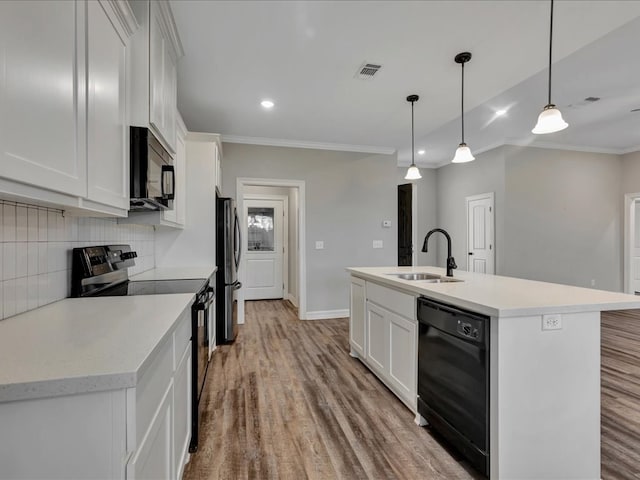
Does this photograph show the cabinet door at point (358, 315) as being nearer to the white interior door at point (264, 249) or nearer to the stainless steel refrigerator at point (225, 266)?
the stainless steel refrigerator at point (225, 266)

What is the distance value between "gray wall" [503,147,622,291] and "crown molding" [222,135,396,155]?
2120mm

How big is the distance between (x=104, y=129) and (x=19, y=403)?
3.43 ft

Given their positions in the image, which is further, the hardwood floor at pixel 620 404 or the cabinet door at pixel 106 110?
the hardwood floor at pixel 620 404

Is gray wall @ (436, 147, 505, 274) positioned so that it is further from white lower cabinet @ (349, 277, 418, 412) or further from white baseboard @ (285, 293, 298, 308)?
white lower cabinet @ (349, 277, 418, 412)

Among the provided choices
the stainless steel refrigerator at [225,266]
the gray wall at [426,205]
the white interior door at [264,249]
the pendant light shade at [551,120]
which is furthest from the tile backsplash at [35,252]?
the gray wall at [426,205]

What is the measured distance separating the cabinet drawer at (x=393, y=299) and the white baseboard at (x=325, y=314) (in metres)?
2.12

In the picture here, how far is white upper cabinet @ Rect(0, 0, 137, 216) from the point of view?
2.75 feet

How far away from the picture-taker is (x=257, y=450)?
5.90 ft

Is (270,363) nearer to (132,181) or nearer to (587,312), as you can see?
(132,181)

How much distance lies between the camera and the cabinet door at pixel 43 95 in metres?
0.82

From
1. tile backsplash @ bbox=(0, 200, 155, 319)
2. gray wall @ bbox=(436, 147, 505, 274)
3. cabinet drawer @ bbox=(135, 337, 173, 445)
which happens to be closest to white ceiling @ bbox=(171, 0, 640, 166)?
gray wall @ bbox=(436, 147, 505, 274)

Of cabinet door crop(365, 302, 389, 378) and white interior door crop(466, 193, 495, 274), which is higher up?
white interior door crop(466, 193, 495, 274)

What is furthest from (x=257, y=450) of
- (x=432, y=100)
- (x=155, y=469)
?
(x=432, y=100)

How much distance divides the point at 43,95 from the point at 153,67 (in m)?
0.96
